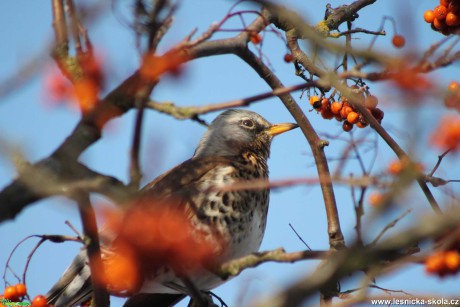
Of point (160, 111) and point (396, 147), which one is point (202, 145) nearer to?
point (396, 147)

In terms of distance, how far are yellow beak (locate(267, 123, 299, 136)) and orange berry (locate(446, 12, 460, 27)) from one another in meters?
1.94

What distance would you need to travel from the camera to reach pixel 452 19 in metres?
3.82

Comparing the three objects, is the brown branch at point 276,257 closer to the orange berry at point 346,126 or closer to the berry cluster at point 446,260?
the berry cluster at point 446,260

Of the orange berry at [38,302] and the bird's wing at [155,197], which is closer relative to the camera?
the orange berry at [38,302]

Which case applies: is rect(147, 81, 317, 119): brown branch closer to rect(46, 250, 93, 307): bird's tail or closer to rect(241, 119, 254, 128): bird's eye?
rect(46, 250, 93, 307): bird's tail

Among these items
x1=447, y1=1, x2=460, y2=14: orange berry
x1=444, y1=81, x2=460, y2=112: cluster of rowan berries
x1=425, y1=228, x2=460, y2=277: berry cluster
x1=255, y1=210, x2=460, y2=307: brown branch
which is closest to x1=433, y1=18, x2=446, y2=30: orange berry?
x1=447, y1=1, x2=460, y2=14: orange berry

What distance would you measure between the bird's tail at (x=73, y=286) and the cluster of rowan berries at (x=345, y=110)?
1880 mm

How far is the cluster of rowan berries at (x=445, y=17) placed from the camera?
382 cm

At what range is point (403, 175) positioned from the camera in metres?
1.98

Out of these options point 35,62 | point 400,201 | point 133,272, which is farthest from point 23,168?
point 400,201

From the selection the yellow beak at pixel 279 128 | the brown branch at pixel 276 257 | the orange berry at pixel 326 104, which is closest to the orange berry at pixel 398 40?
Answer: the orange berry at pixel 326 104

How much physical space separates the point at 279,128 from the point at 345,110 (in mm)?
1428

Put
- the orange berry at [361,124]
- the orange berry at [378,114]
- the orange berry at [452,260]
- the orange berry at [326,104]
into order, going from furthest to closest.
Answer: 1. the orange berry at [326,104]
2. the orange berry at [361,124]
3. the orange berry at [378,114]
4. the orange berry at [452,260]

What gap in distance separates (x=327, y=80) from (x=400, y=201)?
26.4 inches
